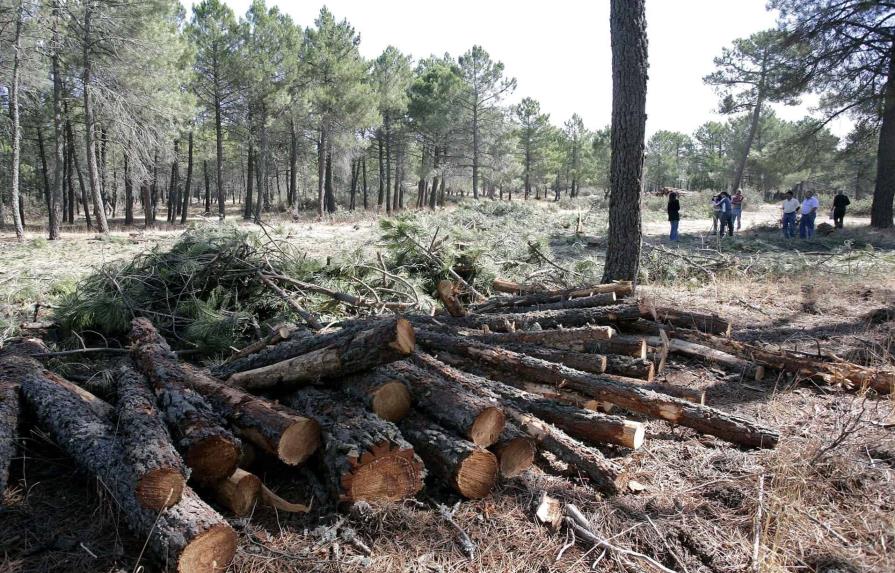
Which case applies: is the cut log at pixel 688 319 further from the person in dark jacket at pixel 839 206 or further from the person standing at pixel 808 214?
the person in dark jacket at pixel 839 206

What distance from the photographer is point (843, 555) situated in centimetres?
210

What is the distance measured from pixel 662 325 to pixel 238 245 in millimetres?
5068

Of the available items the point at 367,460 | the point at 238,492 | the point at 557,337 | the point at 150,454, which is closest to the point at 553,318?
the point at 557,337

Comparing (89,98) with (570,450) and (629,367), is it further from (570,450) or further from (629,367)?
(570,450)

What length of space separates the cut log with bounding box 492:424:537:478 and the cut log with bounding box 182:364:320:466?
1064mm

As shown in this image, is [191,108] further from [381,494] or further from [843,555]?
[843,555]

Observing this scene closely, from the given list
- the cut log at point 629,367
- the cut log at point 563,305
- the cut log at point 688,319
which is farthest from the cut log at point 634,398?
the cut log at point 688,319

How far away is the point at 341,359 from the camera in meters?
3.08

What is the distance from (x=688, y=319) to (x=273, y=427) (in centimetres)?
419

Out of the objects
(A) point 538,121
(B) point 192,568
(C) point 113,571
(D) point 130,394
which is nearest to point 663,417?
(B) point 192,568

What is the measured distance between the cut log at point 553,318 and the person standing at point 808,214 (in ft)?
43.9

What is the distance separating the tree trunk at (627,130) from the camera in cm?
593

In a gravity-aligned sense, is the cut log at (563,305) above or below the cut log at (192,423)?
above

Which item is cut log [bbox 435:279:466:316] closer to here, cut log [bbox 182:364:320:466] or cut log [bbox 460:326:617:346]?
cut log [bbox 460:326:617:346]
